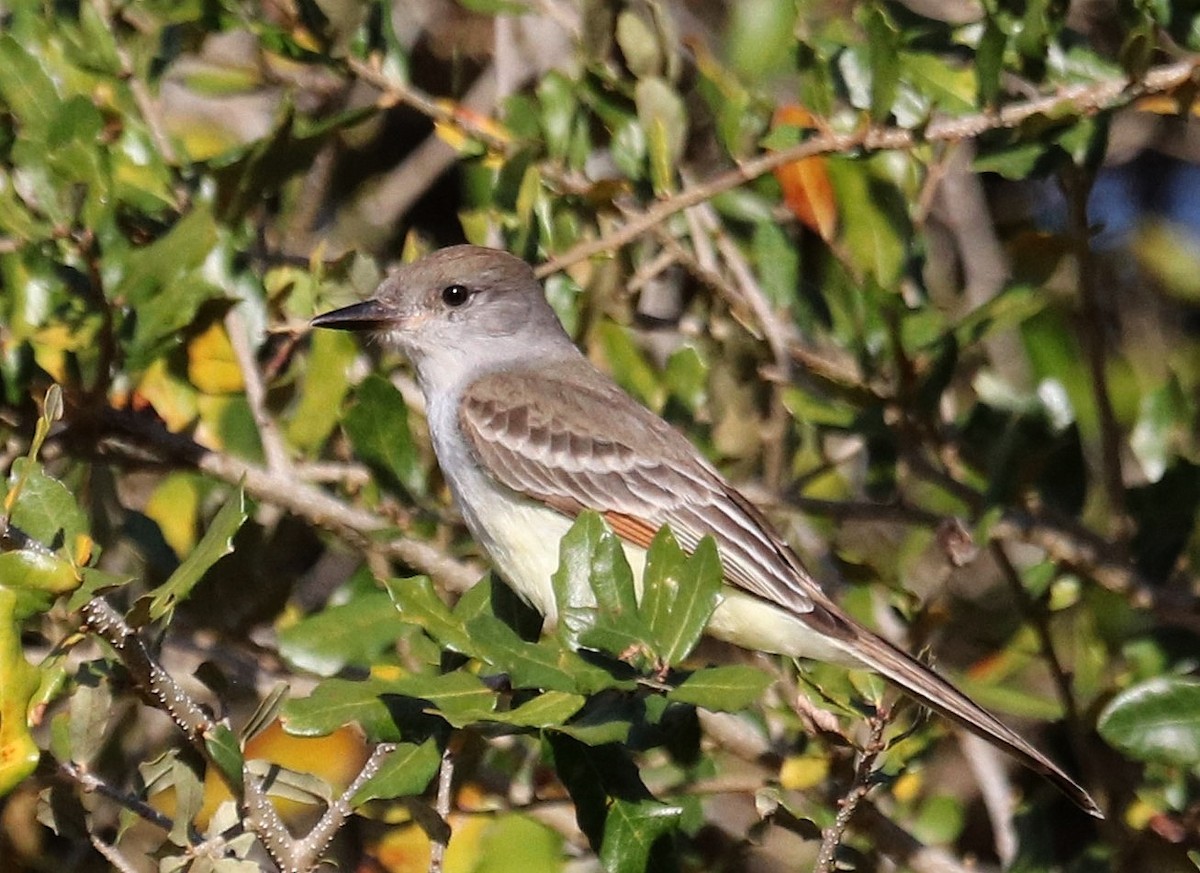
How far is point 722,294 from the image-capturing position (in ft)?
15.1

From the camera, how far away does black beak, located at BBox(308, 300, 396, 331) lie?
4.48 meters

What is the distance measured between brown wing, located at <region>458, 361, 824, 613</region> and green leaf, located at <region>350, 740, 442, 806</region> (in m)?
1.42

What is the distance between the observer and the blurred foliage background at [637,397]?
3.73 meters

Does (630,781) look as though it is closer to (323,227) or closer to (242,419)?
(242,419)

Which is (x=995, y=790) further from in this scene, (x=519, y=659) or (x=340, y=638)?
(x=519, y=659)

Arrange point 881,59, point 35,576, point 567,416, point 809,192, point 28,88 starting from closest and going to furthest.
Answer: point 35,576 → point 881,59 → point 28,88 → point 809,192 → point 567,416

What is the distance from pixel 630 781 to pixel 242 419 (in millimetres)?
1858

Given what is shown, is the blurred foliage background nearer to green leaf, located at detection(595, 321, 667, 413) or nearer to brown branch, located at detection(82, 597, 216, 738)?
green leaf, located at detection(595, 321, 667, 413)

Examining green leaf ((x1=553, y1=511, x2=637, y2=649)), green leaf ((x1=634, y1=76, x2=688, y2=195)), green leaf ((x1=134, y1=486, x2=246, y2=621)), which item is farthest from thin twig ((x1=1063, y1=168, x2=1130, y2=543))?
green leaf ((x1=134, y1=486, x2=246, y2=621))

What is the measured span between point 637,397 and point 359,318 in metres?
0.91

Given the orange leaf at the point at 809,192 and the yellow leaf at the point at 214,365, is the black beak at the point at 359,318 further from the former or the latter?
the orange leaf at the point at 809,192

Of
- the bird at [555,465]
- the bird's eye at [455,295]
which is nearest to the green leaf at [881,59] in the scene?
the bird at [555,465]

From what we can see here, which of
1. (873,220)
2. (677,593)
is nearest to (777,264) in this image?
(873,220)

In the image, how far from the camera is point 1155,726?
3.42 meters
